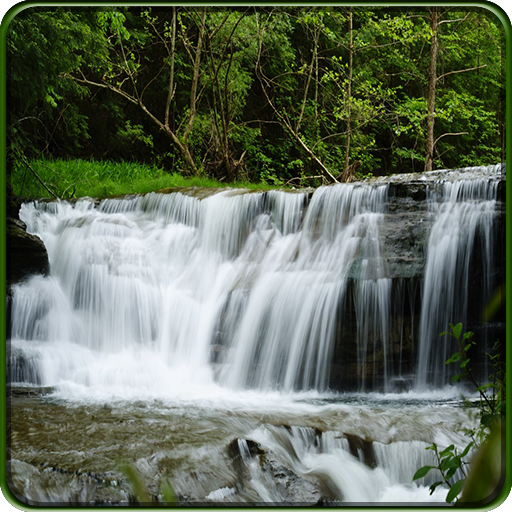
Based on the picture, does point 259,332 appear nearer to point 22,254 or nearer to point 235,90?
point 22,254

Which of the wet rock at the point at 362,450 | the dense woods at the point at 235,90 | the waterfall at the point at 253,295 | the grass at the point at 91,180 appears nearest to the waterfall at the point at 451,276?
the waterfall at the point at 253,295

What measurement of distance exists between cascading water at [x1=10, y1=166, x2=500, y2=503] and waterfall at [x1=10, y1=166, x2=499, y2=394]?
0.8 inches

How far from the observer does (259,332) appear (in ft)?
19.8

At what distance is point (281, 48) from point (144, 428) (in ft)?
42.7

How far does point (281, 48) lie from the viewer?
14648 mm

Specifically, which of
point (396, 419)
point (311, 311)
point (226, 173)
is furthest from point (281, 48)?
point (396, 419)

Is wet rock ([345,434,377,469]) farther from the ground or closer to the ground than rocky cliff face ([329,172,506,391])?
closer to the ground

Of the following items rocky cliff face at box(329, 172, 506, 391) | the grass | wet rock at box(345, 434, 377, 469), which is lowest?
wet rock at box(345, 434, 377, 469)

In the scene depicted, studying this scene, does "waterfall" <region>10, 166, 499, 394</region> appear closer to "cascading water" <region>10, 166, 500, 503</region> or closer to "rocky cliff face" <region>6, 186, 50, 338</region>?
"cascading water" <region>10, 166, 500, 503</region>

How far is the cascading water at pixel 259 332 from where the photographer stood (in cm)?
360

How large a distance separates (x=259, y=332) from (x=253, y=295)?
0.53 m

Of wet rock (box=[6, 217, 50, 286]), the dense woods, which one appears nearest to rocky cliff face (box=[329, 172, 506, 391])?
wet rock (box=[6, 217, 50, 286])

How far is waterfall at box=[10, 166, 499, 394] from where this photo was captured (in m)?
5.65

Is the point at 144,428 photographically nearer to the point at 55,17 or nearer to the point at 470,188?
the point at 470,188
